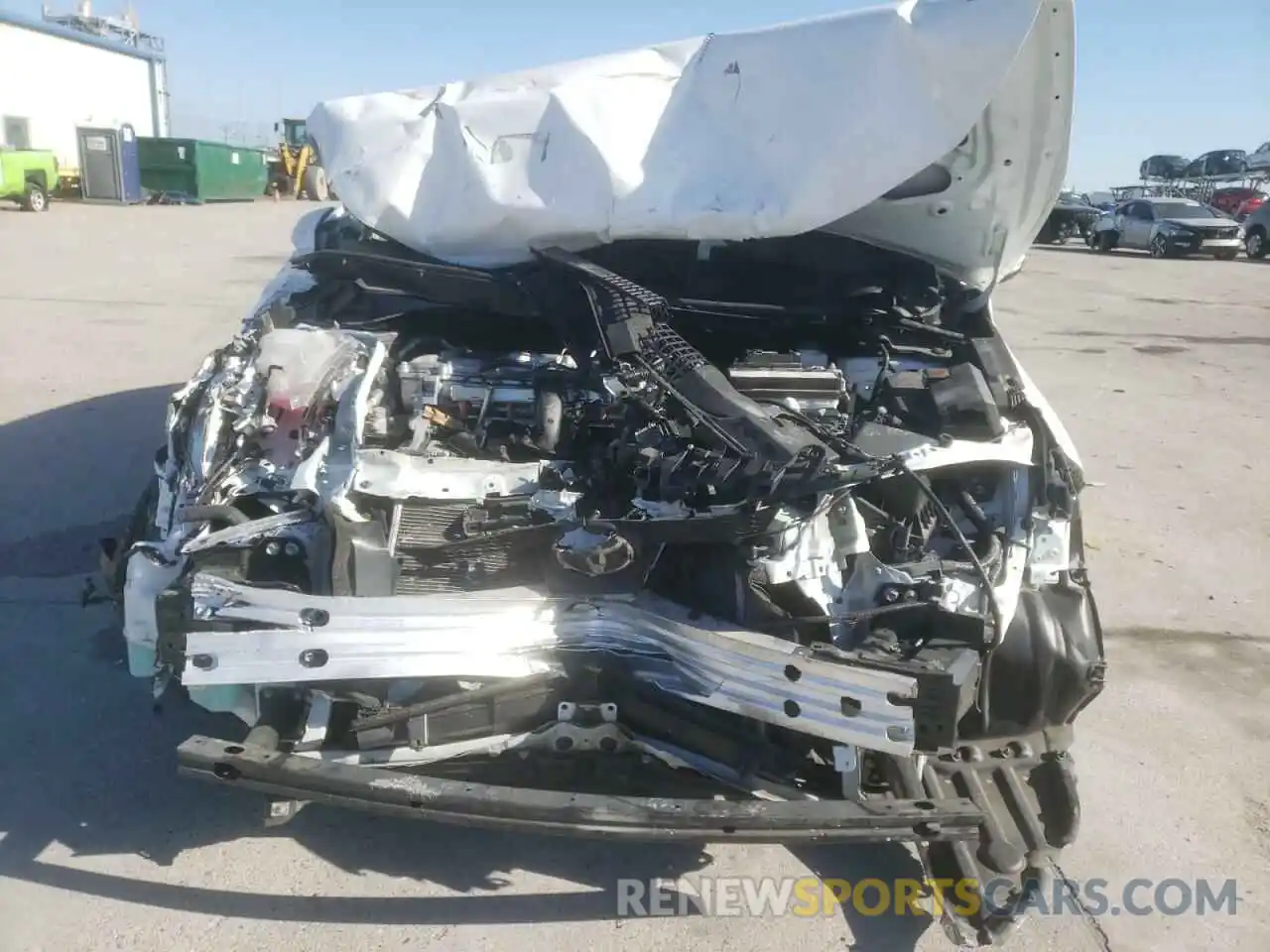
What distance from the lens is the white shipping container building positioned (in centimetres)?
2694

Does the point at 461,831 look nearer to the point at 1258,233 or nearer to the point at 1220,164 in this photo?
the point at 1258,233

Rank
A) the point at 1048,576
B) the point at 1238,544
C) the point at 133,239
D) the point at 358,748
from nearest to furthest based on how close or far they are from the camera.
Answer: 1. the point at 358,748
2. the point at 1048,576
3. the point at 1238,544
4. the point at 133,239

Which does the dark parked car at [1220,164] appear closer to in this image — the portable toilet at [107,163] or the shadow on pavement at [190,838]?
the portable toilet at [107,163]

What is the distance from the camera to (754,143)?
122 inches

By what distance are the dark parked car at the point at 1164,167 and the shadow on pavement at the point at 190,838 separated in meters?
38.1

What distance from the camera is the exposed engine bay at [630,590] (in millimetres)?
2252

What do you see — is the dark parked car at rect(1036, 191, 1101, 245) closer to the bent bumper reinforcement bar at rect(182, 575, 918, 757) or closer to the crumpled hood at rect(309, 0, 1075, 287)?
the crumpled hood at rect(309, 0, 1075, 287)

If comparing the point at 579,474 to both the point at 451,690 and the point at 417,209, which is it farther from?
the point at 417,209

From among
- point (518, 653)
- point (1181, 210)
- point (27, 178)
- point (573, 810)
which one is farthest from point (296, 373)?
point (1181, 210)

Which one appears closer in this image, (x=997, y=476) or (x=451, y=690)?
(x=451, y=690)

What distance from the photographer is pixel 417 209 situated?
3.45m

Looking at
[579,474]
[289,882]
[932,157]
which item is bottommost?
[289,882]

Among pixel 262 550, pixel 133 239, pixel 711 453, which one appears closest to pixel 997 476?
pixel 711 453

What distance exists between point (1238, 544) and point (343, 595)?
4.40 m
